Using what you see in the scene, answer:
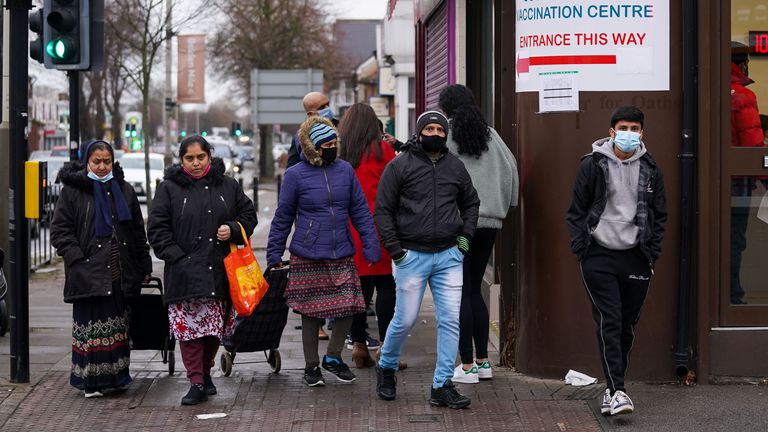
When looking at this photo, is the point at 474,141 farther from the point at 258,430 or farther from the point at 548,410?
the point at 258,430

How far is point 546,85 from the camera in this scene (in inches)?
293

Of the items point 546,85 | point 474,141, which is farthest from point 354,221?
point 546,85

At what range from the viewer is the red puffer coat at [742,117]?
291 inches

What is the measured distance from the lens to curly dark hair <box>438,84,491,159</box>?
24.1ft

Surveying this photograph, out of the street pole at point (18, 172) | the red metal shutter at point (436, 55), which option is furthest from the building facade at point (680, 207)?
the red metal shutter at point (436, 55)

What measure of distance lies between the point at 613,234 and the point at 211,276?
2.35 m

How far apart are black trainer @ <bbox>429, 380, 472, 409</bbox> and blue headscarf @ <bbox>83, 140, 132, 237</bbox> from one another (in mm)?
2168

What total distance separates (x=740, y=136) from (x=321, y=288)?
2716 mm

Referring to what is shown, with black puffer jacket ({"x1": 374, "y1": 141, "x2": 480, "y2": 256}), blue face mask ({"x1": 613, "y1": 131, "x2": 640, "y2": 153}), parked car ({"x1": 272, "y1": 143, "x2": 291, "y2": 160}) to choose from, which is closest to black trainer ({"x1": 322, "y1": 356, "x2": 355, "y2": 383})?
black puffer jacket ({"x1": 374, "y1": 141, "x2": 480, "y2": 256})

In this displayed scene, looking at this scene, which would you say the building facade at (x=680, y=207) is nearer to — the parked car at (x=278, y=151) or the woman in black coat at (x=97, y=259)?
the woman in black coat at (x=97, y=259)

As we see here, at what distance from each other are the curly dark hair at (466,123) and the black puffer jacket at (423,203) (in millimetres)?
417

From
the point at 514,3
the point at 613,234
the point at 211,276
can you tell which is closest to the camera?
the point at 613,234

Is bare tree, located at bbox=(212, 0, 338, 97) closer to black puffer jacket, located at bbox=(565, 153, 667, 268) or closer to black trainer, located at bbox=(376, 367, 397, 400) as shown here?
black trainer, located at bbox=(376, 367, 397, 400)

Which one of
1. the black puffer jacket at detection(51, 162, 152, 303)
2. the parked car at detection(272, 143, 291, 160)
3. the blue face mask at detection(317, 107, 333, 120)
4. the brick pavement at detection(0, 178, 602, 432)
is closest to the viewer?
the brick pavement at detection(0, 178, 602, 432)
